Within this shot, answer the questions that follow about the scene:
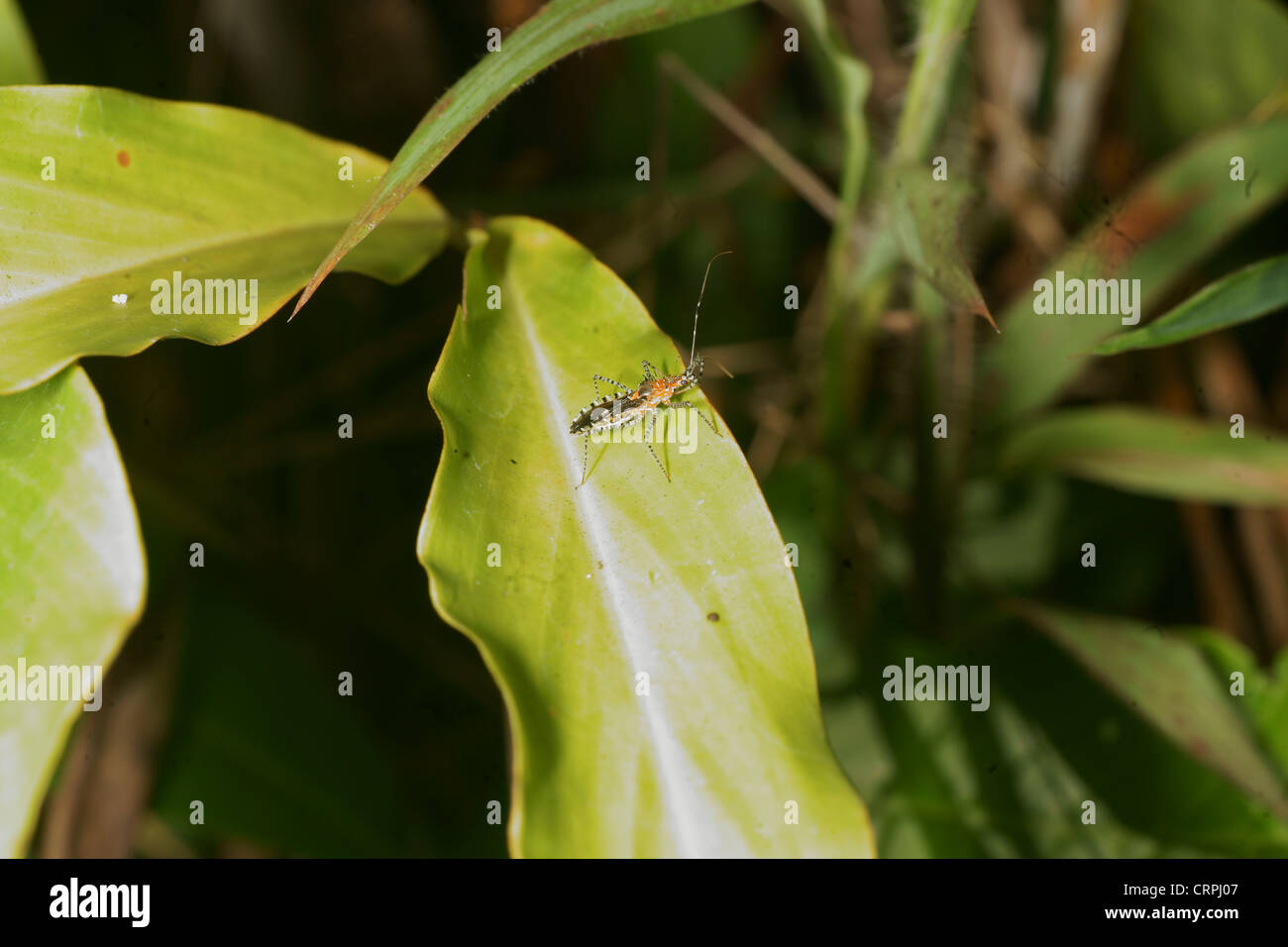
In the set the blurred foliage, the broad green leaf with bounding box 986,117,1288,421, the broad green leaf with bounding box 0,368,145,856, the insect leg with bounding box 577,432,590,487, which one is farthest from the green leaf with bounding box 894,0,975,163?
the broad green leaf with bounding box 0,368,145,856

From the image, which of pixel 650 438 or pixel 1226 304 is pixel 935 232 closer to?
pixel 1226 304

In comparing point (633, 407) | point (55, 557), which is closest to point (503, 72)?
point (633, 407)

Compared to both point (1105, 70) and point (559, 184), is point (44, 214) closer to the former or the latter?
point (559, 184)

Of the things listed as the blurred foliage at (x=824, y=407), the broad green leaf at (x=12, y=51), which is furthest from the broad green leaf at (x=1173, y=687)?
the broad green leaf at (x=12, y=51)

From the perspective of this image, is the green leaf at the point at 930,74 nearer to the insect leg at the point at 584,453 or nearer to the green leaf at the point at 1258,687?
the insect leg at the point at 584,453
